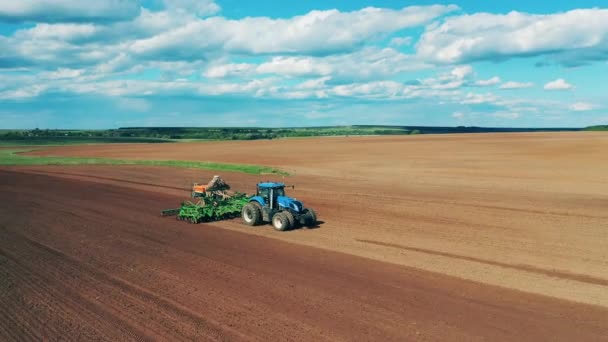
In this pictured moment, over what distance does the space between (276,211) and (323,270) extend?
5997 millimetres

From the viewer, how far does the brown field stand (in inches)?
416

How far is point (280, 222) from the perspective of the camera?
19.5m

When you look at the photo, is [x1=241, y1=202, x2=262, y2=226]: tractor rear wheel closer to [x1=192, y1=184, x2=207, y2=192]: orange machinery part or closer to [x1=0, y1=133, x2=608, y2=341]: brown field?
[x1=0, y1=133, x2=608, y2=341]: brown field

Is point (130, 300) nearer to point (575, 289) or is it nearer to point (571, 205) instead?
point (575, 289)

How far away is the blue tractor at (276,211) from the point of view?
19531mm

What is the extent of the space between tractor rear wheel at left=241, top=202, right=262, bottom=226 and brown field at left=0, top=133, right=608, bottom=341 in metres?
0.79

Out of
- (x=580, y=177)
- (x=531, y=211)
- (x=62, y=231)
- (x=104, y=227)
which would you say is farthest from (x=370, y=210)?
(x=580, y=177)

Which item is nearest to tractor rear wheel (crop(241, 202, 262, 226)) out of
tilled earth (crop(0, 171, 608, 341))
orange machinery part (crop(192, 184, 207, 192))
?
tilled earth (crop(0, 171, 608, 341))

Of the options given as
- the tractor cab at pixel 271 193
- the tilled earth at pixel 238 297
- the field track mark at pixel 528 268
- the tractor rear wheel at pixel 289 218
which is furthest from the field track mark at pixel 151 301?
the field track mark at pixel 528 268

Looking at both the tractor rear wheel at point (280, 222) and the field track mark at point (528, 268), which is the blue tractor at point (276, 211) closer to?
the tractor rear wheel at point (280, 222)

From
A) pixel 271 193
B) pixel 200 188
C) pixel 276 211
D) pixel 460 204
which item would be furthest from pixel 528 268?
pixel 200 188

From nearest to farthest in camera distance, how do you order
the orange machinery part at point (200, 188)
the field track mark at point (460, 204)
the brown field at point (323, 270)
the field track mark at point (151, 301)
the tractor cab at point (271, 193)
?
the field track mark at point (151, 301) → the brown field at point (323, 270) → the tractor cab at point (271, 193) → the orange machinery part at point (200, 188) → the field track mark at point (460, 204)

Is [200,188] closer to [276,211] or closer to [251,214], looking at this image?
[251,214]

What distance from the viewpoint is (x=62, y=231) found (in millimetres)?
19625
